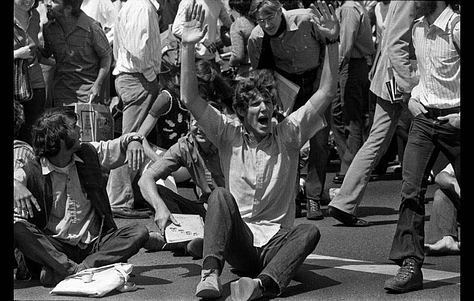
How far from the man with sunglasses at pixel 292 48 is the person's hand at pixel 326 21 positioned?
70.3 inches

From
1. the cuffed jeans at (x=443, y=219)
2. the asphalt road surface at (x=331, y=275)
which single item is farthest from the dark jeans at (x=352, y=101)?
the cuffed jeans at (x=443, y=219)

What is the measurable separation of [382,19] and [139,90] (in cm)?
324

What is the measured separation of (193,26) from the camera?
565cm

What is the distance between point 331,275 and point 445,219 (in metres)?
1.24

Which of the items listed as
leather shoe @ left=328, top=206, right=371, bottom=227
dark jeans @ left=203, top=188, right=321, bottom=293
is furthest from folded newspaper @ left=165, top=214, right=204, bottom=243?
leather shoe @ left=328, top=206, right=371, bottom=227

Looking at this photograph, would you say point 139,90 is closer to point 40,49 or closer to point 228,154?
point 40,49

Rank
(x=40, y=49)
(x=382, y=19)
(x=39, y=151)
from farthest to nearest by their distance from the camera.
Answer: (x=382, y=19) < (x=40, y=49) < (x=39, y=151)

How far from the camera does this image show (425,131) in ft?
18.2

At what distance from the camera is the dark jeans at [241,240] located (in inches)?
212

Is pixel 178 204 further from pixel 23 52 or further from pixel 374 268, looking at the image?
pixel 23 52

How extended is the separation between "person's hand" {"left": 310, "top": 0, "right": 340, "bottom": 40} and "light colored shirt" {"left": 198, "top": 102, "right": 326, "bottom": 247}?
0.44 metres

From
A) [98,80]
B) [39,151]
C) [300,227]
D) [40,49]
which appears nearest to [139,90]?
[98,80]
